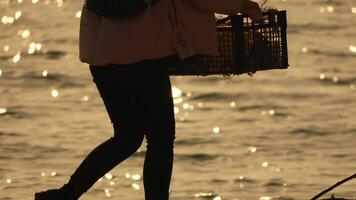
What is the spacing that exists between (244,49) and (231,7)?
370 mm

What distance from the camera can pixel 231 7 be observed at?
7.96 m

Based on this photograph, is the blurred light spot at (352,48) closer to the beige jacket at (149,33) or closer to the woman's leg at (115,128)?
the woman's leg at (115,128)

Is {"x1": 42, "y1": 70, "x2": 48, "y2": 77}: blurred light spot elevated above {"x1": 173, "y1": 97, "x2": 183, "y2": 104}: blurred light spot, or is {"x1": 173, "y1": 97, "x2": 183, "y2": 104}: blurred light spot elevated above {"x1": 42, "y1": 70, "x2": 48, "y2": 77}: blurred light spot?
{"x1": 42, "y1": 70, "x2": 48, "y2": 77}: blurred light spot

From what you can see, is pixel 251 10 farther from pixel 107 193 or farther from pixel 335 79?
pixel 335 79

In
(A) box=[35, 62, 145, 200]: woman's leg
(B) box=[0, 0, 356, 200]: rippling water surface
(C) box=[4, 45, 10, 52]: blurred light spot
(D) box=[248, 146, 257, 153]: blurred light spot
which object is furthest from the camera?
(C) box=[4, 45, 10, 52]: blurred light spot

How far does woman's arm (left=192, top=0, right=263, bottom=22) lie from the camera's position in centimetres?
792

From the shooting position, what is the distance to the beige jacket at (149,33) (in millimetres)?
7895

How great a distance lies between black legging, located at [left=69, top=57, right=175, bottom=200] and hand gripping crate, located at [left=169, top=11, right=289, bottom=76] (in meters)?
0.20

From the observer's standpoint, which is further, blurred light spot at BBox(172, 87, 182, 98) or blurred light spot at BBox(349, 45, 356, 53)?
blurred light spot at BBox(349, 45, 356, 53)

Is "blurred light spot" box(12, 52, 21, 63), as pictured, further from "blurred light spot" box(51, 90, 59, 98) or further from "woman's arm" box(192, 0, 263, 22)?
"woman's arm" box(192, 0, 263, 22)

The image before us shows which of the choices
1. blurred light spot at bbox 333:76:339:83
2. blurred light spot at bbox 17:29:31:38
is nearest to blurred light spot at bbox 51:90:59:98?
blurred light spot at bbox 333:76:339:83

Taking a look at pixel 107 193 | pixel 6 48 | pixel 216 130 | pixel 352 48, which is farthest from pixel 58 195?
pixel 6 48

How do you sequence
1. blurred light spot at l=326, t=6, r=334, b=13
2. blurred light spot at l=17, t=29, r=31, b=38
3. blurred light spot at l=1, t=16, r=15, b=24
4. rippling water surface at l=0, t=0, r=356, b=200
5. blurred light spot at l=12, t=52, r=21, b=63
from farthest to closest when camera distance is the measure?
1. blurred light spot at l=1, t=16, r=15, b=24
2. blurred light spot at l=326, t=6, r=334, b=13
3. blurred light spot at l=17, t=29, r=31, b=38
4. blurred light spot at l=12, t=52, r=21, b=63
5. rippling water surface at l=0, t=0, r=356, b=200

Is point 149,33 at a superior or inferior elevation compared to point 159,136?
superior
